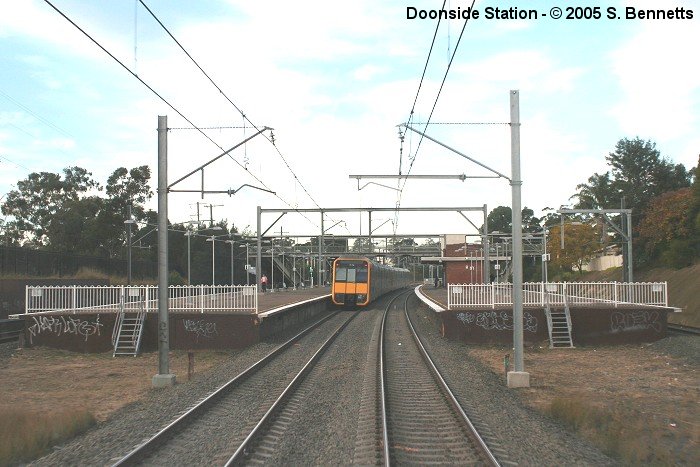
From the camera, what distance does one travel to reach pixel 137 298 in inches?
891

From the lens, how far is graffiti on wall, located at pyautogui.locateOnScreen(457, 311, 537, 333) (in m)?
22.3

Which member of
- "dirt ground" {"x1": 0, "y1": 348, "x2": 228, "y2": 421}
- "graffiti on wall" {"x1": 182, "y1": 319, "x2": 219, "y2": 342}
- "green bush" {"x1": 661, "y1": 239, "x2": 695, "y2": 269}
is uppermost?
"green bush" {"x1": 661, "y1": 239, "x2": 695, "y2": 269}

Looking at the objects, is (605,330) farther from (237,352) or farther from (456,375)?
(237,352)

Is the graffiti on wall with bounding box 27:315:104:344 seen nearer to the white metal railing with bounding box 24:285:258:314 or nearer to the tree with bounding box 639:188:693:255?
the white metal railing with bounding box 24:285:258:314

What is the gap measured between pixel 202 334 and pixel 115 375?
15.4 feet

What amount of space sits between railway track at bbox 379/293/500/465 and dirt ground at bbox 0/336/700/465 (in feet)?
6.37

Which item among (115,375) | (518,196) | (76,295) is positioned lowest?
(115,375)

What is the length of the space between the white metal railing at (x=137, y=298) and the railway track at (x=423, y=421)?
6931mm

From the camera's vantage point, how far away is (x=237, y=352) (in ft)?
67.7

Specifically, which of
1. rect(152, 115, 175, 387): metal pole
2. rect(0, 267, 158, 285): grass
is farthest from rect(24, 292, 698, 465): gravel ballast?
rect(0, 267, 158, 285): grass

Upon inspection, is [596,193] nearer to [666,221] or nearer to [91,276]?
[666,221]

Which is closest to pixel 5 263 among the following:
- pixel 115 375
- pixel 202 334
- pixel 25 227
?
pixel 202 334

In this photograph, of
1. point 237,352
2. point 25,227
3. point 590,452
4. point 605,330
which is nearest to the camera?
point 590,452

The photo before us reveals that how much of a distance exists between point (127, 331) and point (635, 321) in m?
16.3
